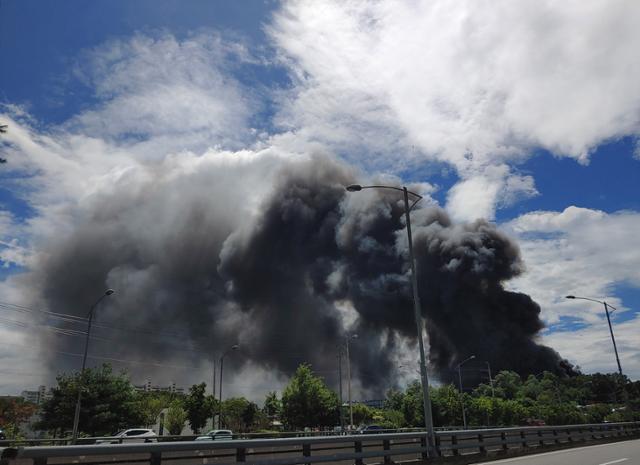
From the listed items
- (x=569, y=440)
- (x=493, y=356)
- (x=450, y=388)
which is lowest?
(x=569, y=440)

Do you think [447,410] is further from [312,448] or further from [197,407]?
[312,448]

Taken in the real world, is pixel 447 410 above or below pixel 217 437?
above

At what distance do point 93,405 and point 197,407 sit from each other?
75.3 ft

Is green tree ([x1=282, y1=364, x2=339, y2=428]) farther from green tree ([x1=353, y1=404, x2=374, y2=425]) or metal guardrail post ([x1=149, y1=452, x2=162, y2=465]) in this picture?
metal guardrail post ([x1=149, y1=452, x2=162, y2=465])

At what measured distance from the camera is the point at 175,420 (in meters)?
63.1

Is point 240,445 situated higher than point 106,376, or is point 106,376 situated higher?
point 106,376

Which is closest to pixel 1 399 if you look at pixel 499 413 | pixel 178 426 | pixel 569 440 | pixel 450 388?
pixel 178 426

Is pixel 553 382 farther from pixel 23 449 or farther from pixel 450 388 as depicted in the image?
pixel 23 449

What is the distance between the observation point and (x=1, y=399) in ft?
372

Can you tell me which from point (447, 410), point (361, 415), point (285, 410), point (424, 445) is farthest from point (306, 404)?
point (424, 445)

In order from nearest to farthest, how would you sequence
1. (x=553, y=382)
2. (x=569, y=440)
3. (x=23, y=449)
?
1. (x=23, y=449)
2. (x=569, y=440)
3. (x=553, y=382)

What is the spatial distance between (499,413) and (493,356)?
6924cm

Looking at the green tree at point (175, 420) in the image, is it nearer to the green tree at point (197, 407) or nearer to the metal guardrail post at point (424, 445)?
the green tree at point (197, 407)

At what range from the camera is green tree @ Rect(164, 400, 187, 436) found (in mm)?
62031
